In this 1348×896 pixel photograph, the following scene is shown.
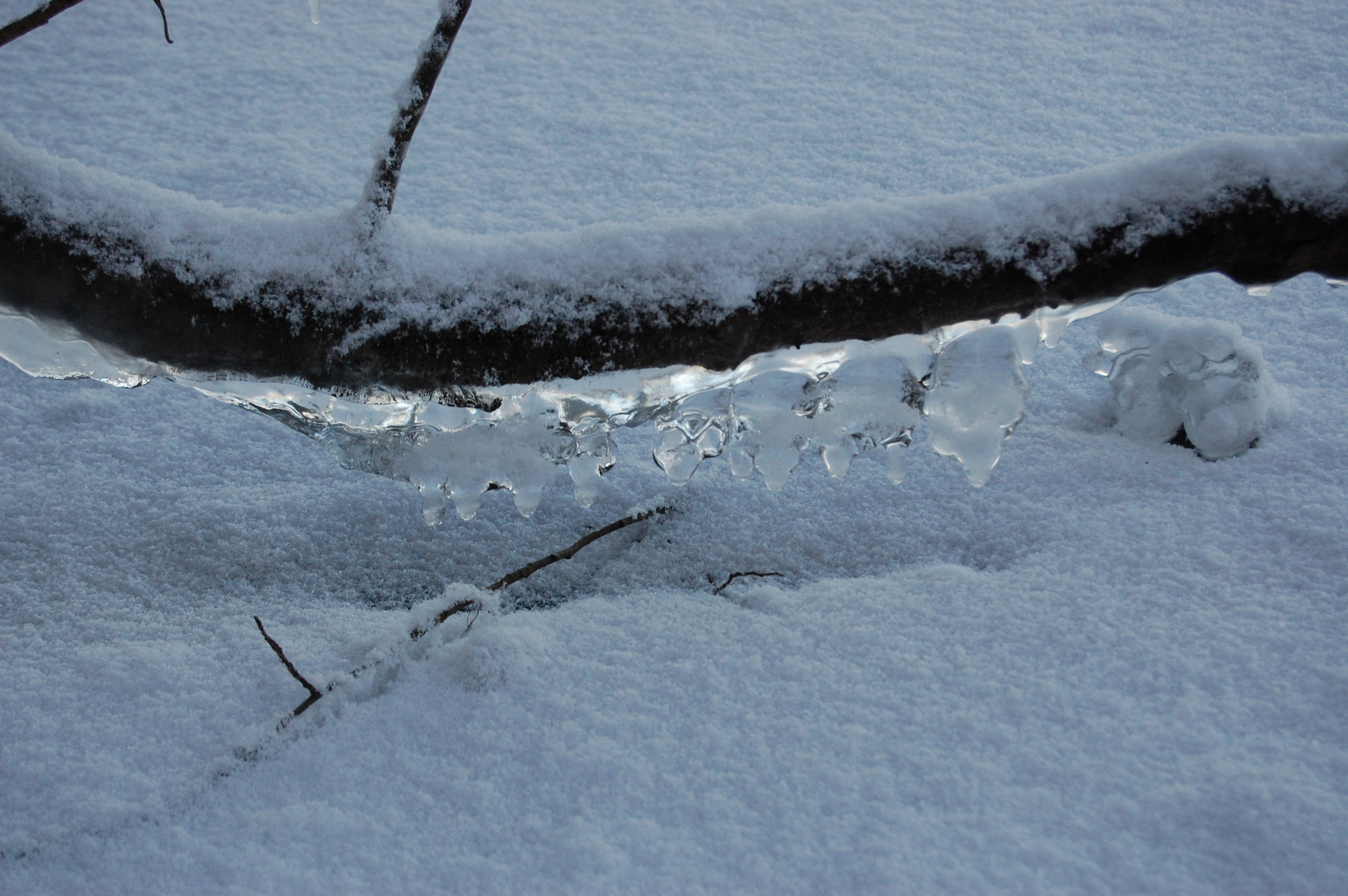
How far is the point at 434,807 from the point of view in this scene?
823mm

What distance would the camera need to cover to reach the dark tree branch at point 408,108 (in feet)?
2.67

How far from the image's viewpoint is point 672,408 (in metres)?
1.01

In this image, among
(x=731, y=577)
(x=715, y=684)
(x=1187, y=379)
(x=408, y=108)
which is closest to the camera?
(x=408, y=108)

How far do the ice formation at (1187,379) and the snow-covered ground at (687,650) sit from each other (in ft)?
0.15

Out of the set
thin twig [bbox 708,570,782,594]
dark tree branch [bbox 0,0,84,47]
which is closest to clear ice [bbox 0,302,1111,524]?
thin twig [bbox 708,570,782,594]

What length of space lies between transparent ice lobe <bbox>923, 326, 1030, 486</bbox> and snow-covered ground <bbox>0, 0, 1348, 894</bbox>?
204 mm

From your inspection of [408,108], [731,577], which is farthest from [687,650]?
[408,108]

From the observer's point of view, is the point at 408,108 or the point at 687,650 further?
the point at 687,650

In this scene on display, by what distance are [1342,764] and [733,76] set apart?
2513mm

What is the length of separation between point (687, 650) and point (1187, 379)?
1.02 m

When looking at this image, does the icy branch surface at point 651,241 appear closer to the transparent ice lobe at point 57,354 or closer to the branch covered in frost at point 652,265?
the branch covered in frost at point 652,265

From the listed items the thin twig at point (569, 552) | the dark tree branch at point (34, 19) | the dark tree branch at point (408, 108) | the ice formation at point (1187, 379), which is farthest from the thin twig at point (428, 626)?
the ice formation at point (1187, 379)

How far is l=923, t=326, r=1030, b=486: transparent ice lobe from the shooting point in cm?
94

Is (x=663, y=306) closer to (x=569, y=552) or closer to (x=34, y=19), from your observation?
(x=569, y=552)
